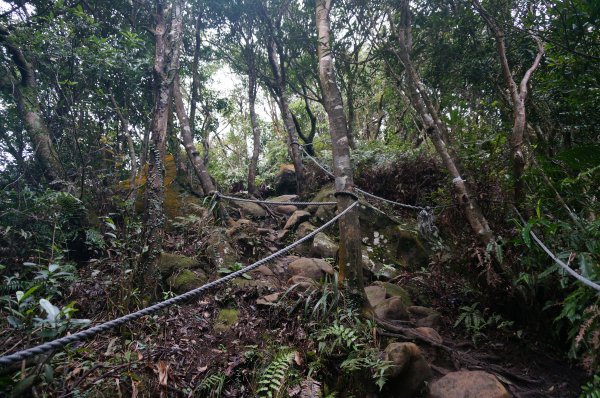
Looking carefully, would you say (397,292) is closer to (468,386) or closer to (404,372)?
(404,372)

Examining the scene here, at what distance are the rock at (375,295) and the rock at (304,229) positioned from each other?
238 centimetres

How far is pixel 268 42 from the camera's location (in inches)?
340

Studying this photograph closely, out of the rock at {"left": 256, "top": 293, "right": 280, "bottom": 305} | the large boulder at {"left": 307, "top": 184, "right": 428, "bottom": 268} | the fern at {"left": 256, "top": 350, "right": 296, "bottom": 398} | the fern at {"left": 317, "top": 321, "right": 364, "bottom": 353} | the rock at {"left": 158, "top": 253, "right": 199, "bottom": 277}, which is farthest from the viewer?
the large boulder at {"left": 307, "top": 184, "right": 428, "bottom": 268}

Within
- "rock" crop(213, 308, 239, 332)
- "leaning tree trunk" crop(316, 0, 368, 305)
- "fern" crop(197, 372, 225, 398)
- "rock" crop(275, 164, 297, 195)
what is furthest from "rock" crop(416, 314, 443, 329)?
"rock" crop(275, 164, 297, 195)

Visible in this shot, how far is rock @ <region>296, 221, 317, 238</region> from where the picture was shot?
652 cm

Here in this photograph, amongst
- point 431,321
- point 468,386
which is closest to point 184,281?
point 431,321

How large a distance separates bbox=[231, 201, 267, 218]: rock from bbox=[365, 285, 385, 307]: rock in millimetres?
3941

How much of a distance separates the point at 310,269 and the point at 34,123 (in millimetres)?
5475

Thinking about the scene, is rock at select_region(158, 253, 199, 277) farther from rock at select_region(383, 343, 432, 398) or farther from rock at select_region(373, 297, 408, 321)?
rock at select_region(383, 343, 432, 398)

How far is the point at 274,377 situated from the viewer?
255 cm

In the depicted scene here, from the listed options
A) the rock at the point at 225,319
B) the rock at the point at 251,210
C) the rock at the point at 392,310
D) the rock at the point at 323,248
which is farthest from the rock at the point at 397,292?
the rock at the point at 251,210

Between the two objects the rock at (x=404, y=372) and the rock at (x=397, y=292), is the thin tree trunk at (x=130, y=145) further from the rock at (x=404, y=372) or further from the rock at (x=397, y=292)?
the rock at (x=404, y=372)

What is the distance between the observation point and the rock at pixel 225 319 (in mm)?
3312

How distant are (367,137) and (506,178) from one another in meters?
10.6
